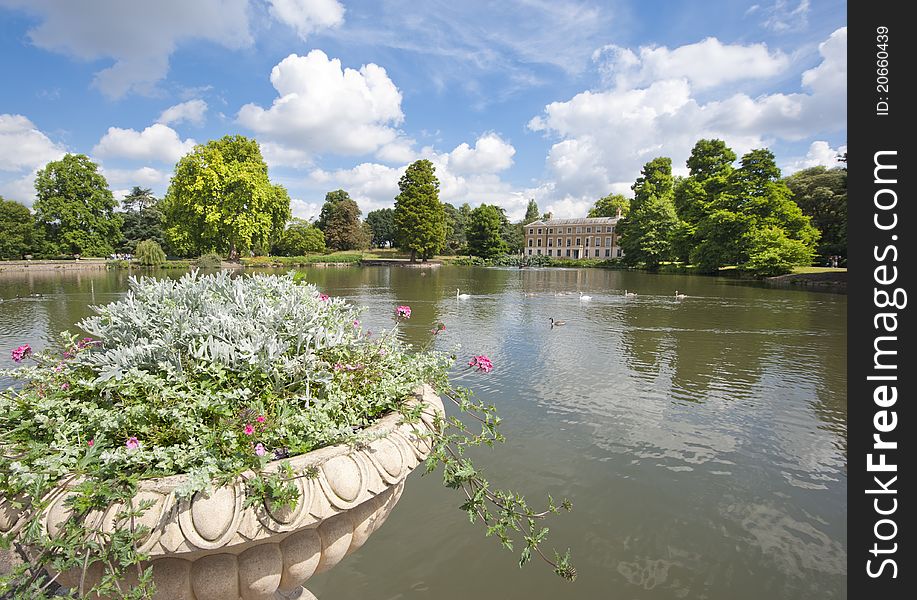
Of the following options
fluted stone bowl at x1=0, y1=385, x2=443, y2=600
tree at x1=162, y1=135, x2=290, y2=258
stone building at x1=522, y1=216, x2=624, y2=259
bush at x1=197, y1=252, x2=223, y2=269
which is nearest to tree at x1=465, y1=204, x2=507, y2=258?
stone building at x1=522, y1=216, x2=624, y2=259

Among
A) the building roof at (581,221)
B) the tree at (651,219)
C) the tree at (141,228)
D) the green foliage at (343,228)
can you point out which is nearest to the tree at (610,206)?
the building roof at (581,221)

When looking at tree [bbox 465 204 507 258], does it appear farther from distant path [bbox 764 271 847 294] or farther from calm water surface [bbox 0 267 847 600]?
calm water surface [bbox 0 267 847 600]

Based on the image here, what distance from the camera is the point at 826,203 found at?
42719 millimetres

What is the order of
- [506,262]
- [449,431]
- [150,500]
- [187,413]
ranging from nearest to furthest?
[150,500] → [187,413] → [449,431] → [506,262]

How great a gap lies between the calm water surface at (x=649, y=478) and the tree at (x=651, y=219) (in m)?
42.6

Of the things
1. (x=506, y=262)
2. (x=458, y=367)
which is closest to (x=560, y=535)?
(x=458, y=367)

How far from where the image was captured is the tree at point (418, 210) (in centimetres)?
5853

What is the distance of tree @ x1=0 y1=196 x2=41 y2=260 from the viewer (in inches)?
1709

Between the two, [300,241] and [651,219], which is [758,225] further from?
[300,241]

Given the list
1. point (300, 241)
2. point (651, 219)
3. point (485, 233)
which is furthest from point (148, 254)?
point (651, 219)

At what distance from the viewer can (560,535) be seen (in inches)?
150

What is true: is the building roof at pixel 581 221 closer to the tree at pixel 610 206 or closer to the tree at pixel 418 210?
the tree at pixel 610 206
